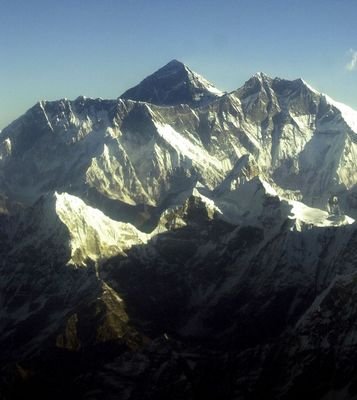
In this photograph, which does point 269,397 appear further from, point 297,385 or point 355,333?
point 355,333

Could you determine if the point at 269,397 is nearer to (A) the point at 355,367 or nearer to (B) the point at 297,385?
(B) the point at 297,385

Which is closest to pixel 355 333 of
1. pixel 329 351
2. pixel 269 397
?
pixel 329 351

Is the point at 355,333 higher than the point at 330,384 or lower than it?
higher

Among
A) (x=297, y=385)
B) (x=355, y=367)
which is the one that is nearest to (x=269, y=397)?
(x=297, y=385)

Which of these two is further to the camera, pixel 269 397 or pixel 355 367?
pixel 269 397

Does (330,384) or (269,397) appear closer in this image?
(330,384)

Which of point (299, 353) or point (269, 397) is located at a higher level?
point (299, 353)

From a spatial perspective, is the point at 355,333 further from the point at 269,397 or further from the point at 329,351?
the point at 269,397
